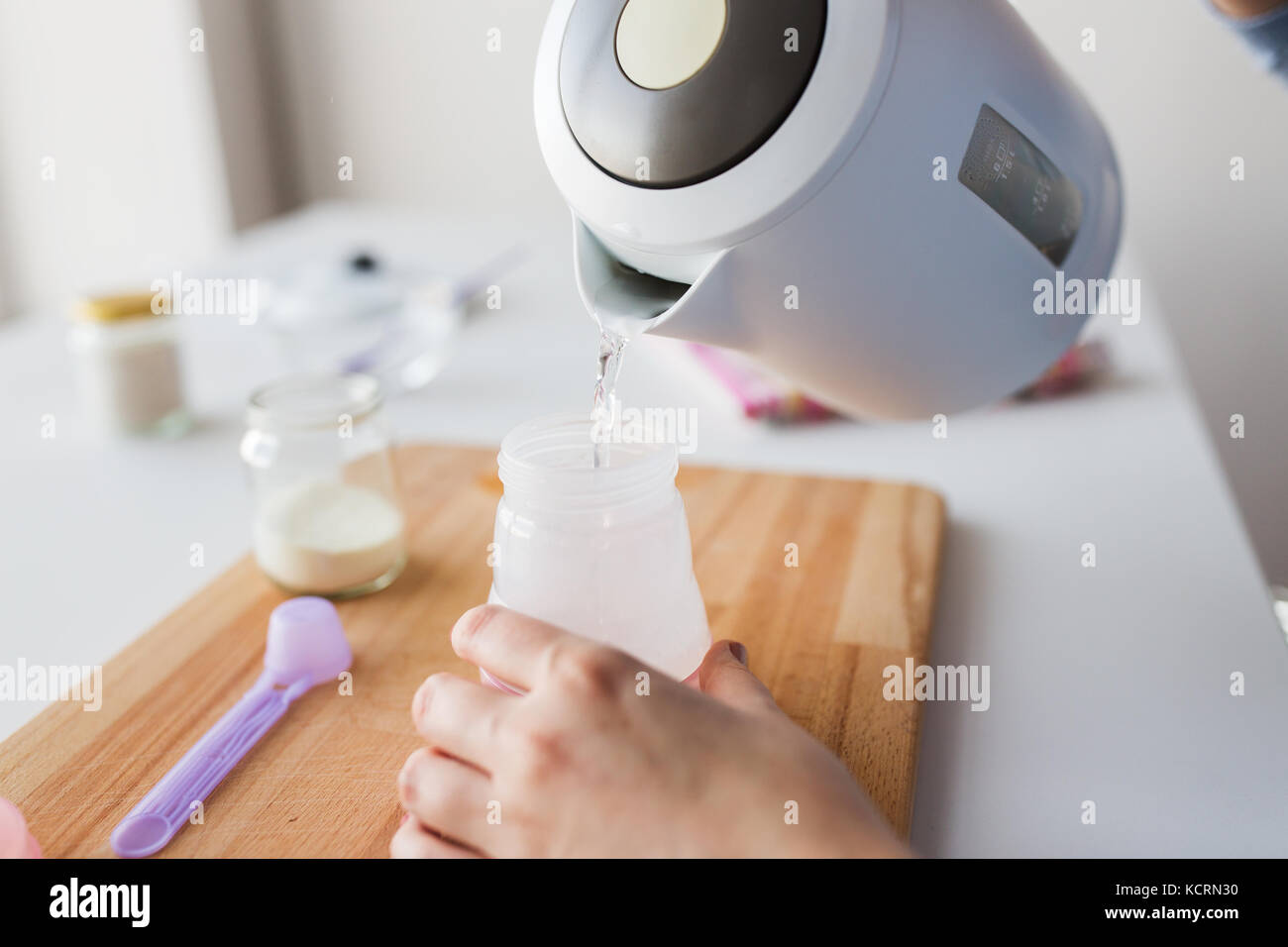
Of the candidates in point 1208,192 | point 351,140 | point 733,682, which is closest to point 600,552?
point 733,682

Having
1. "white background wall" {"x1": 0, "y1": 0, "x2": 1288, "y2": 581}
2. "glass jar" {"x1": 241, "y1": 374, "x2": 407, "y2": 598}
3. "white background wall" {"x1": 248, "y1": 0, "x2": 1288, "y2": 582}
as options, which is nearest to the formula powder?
"glass jar" {"x1": 241, "y1": 374, "x2": 407, "y2": 598}

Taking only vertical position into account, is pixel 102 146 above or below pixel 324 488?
above

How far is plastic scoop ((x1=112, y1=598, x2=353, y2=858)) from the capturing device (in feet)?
1.93

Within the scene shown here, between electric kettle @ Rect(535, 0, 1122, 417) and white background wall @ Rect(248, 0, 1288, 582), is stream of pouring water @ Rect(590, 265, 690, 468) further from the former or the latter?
white background wall @ Rect(248, 0, 1288, 582)

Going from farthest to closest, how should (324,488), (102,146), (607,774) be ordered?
(102,146) < (324,488) < (607,774)

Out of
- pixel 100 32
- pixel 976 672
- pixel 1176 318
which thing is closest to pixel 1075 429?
pixel 976 672

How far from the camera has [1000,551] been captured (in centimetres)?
91

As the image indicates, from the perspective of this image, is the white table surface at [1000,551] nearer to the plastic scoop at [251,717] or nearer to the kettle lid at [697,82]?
the plastic scoop at [251,717]

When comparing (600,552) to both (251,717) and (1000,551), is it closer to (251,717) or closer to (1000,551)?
(251,717)

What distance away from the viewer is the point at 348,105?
271 cm

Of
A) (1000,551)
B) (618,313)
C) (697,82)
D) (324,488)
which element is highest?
(697,82)

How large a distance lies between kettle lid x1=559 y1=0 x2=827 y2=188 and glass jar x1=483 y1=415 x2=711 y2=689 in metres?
0.17

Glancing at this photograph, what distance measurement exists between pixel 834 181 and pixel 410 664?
43cm

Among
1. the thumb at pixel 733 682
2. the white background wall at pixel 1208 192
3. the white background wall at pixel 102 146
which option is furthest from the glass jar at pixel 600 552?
the white background wall at pixel 102 146
